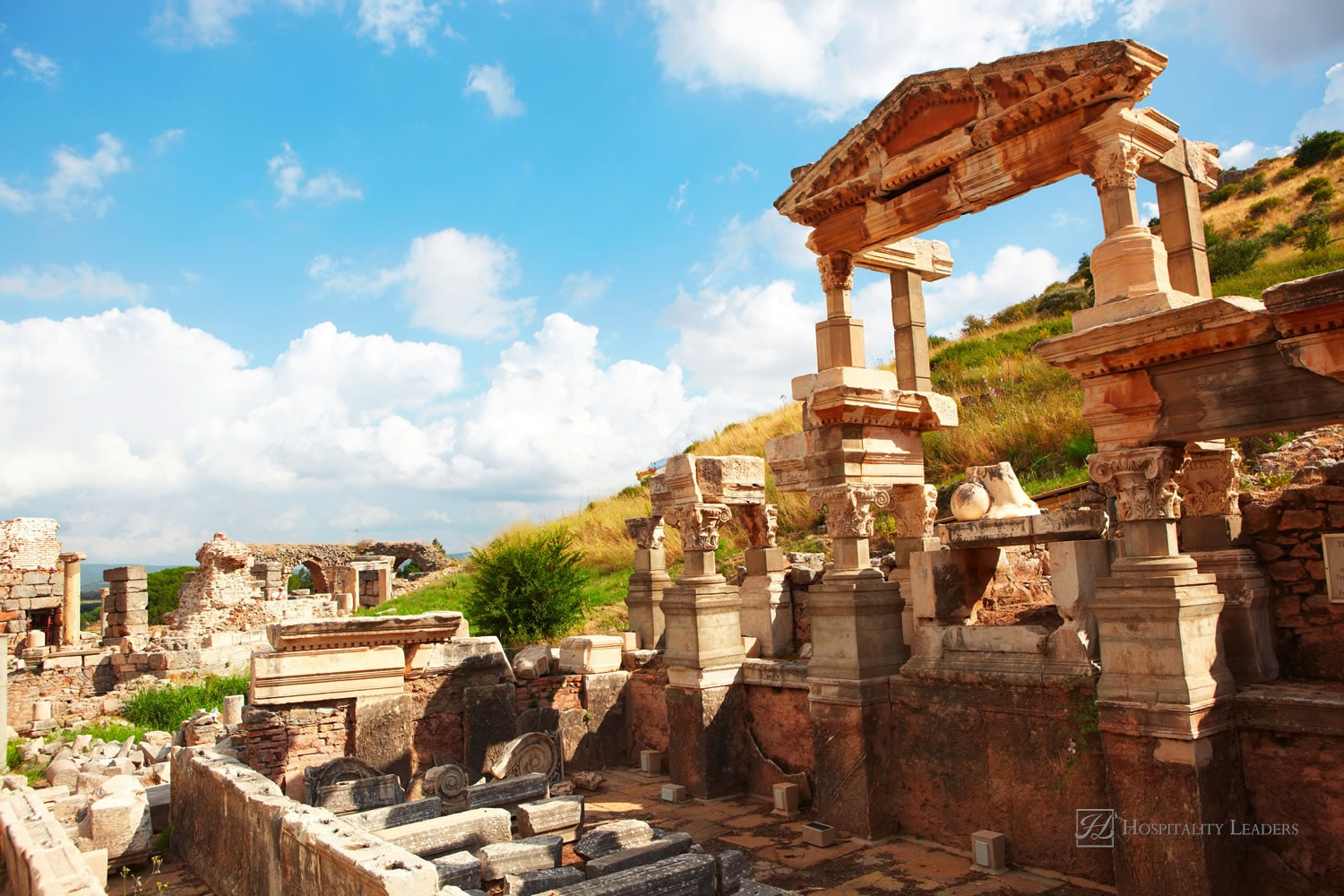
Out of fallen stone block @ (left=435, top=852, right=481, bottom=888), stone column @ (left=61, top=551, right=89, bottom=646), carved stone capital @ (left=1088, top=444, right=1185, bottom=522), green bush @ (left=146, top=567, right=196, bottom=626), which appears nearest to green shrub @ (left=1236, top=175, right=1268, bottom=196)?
carved stone capital @ (left=1088, top=444, right=1185, bottom=522)

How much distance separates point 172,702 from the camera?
626 inches

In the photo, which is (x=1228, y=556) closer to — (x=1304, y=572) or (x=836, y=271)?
(x=1304, y=572)

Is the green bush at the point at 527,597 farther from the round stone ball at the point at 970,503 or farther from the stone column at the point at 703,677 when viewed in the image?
the round stone ball at the point at 970,503

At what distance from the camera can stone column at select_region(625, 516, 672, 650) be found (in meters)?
11.8

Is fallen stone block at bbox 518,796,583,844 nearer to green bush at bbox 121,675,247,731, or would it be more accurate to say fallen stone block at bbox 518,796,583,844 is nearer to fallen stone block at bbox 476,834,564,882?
fallen stone block at bbox 476,834,564,882

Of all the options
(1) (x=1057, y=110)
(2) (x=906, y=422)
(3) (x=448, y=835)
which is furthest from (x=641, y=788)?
(1) (x=1057, y=110)

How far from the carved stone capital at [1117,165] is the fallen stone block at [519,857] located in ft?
21.4

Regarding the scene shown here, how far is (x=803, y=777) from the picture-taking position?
8.84 metres

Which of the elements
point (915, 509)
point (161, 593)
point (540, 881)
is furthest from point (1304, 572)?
point (161, 593)

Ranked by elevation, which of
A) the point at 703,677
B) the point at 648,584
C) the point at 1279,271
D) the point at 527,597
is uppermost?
the point at 1279,271

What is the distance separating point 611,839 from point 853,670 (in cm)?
254

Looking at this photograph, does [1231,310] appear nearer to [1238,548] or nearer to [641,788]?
[1238,548]

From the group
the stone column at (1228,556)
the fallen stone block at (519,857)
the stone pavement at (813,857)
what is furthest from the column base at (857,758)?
→ the stone column at (1228,556)

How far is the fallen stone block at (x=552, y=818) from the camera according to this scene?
7520 mm
